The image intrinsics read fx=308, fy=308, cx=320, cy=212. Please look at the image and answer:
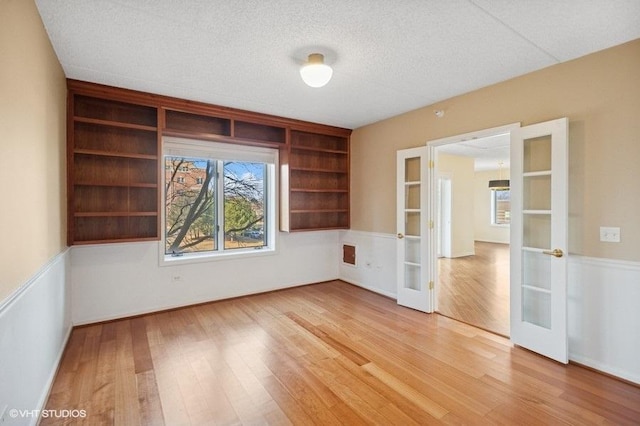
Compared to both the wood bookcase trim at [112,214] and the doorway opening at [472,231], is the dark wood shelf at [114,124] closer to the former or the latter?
the wood bookcase trim at [112,214]

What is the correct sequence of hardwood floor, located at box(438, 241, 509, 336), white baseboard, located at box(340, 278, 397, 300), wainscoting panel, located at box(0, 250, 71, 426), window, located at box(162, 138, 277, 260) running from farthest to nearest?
1. white baseboard, located at box(340, 278, 397, 300)
2. window, located at box(162, 138, 277, 260)
3. hardwood floor, located at box(438, 241, 509, 336)
4. wainscoting panel, located at box(0, 250, 71, 426)

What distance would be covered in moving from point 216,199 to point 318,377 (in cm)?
291

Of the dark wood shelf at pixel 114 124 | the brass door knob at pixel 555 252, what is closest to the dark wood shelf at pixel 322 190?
the dark wood shelf at pixel 114 124

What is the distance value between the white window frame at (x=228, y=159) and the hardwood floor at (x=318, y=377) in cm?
87

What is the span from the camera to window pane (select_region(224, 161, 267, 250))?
15.0 feet

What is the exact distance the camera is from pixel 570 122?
2713 millimetres

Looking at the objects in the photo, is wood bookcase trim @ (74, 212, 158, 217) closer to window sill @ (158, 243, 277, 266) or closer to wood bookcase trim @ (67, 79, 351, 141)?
window sill @ (158, 243, 277, 266)

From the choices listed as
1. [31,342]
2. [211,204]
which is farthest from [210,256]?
[31,342]

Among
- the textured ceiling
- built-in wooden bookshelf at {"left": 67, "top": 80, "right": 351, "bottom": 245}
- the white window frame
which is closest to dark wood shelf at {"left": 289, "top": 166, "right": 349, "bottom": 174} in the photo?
built-in wooden bookshelf at {"left": 67, "top": 80, "right": 351, "bottom": 245}

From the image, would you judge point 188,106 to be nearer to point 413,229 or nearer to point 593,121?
point 413,229

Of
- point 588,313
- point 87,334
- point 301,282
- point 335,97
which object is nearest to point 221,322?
point 87,334

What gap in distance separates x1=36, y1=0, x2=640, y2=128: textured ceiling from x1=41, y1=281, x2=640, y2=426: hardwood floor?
8.62 feet

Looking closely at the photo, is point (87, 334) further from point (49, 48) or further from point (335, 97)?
point (335, 97)

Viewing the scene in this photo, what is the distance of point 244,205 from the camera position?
4.72m
